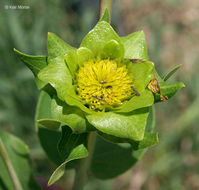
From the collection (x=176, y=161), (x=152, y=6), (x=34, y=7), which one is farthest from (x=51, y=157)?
(x=152, y=6)

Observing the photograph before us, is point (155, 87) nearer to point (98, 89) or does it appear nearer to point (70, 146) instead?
point (98, 89)

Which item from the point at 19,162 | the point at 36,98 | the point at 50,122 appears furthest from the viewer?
the point at 36,98

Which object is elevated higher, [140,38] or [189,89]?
[140,38]

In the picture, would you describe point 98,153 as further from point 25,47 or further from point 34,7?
point 34,7

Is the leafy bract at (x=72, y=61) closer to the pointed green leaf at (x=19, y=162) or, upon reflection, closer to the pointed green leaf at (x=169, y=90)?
the pointed green leaf at (x=169, y=90)

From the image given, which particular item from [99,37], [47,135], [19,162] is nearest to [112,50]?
[99,37]
